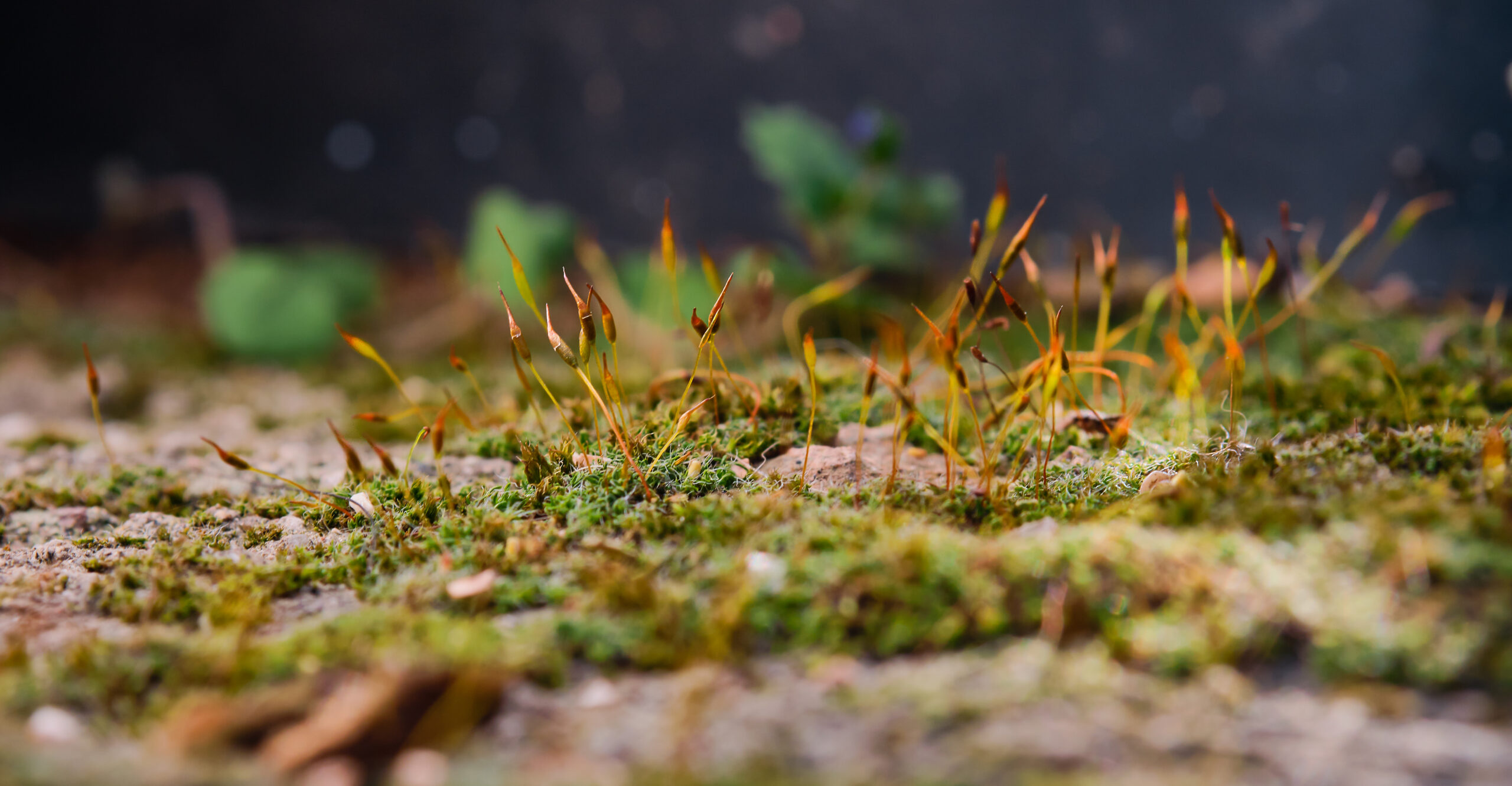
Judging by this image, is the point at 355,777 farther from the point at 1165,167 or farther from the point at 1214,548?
the point at 1165,167

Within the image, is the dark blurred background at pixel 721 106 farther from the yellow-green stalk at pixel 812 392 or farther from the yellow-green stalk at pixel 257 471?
the yellow-green stalk at pixel 257 471

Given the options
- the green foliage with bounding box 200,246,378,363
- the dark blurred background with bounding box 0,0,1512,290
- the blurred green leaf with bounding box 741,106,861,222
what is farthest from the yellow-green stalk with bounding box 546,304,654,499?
the dark blurred background with bounding box 0,0,1512,290

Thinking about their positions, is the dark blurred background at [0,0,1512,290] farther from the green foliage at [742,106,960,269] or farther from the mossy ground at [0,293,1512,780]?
the mossy ground at [0,293,1512,780]

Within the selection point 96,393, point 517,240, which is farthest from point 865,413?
point 517,240

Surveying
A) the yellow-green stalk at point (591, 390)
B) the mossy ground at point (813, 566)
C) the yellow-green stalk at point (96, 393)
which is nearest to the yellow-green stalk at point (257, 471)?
the mossy ground at point (813, 566)

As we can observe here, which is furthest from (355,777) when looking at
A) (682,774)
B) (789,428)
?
(789,428)
